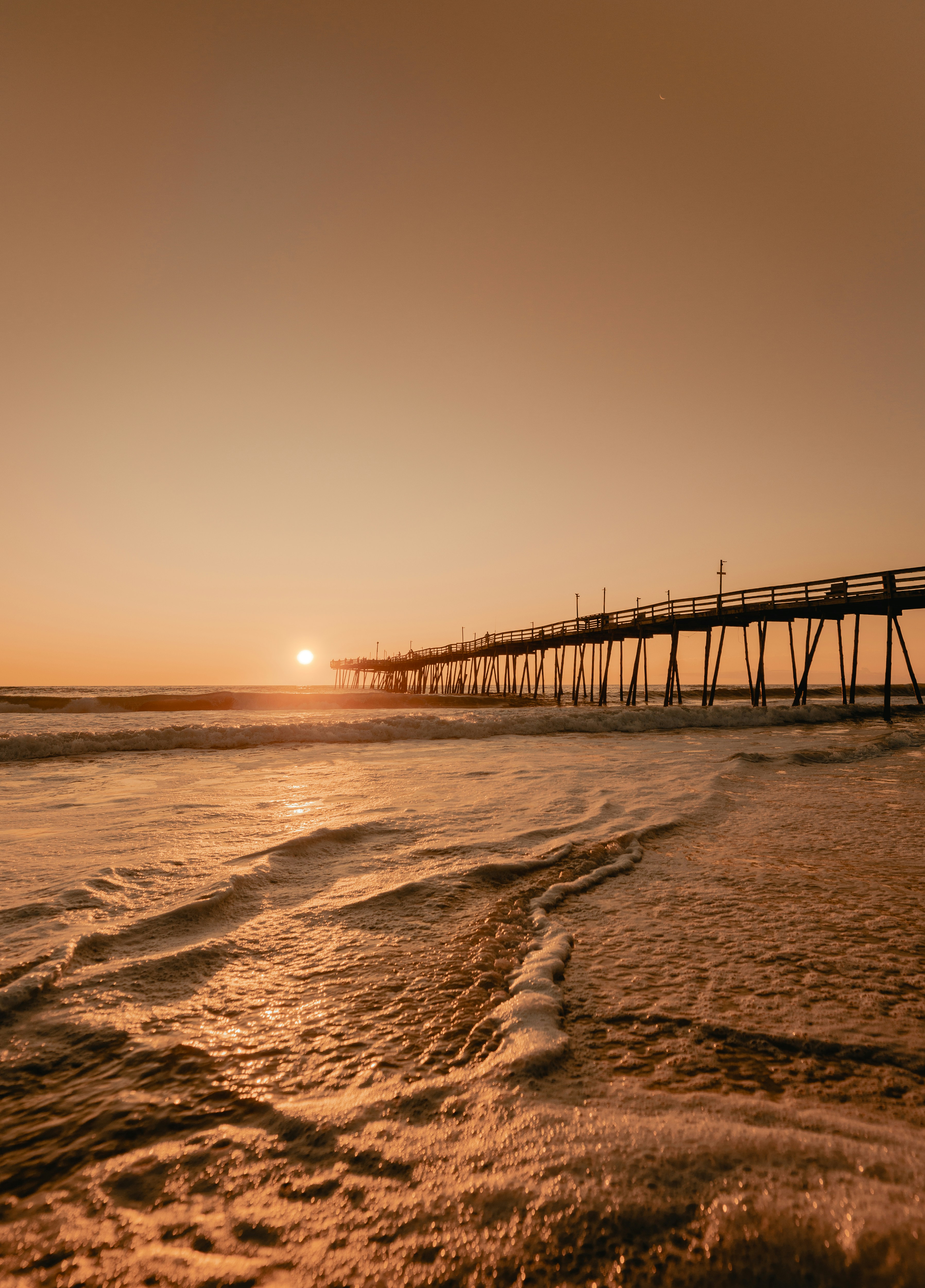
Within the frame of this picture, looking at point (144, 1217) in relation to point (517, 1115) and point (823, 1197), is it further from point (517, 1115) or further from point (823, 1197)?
point (823, 1197)

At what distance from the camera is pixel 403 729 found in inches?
655

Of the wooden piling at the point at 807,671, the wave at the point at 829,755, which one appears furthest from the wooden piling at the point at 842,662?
the wave at the point at 829,755

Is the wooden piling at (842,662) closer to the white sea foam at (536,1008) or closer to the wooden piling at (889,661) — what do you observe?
the wooden piling at (889,661)

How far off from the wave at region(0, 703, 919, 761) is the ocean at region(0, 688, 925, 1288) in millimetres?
9772

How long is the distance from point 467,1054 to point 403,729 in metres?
14.7

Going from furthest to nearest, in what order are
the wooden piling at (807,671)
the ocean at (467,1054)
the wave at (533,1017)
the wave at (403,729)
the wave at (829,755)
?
the wooden piling at (807,671)
the wave at (403,729)
the wave at (829,755)
the wave at (533,1017)
the ocean at (467,1054)

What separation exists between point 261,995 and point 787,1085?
1906 mm

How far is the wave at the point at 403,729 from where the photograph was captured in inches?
528

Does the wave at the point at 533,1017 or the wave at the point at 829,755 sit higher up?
the wave at the point at 829,755

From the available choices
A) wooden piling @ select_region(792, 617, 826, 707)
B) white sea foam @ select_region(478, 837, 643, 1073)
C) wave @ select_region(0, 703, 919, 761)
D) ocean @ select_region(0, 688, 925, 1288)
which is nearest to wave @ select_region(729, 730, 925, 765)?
ocean @ select_region(0, 688, 925, 1288)

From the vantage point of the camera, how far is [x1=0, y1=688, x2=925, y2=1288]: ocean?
1316mm

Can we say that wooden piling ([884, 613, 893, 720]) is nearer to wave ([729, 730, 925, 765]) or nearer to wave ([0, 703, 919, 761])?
wave ([0, 703, 919, 761])

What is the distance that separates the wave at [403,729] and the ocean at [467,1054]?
32.1 ft

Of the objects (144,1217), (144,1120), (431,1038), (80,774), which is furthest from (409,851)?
(80,774)
